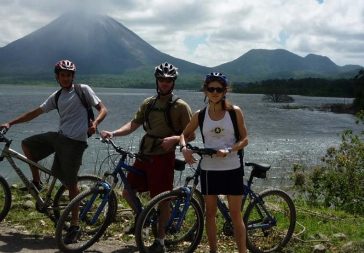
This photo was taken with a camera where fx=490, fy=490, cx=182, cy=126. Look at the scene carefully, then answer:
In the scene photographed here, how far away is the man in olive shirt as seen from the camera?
566 cm

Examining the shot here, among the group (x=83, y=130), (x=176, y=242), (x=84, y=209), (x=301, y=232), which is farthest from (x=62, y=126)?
(x=301, y=232)

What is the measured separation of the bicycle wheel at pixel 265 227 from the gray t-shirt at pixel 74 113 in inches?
90.7

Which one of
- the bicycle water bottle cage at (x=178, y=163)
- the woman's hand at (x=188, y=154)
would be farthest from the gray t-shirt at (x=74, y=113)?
the woman's hand at (x=188, y=154)

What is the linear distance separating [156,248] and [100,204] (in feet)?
2.83

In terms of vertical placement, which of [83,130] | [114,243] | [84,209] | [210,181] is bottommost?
[114,243]

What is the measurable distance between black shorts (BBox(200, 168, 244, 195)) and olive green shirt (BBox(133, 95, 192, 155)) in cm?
81

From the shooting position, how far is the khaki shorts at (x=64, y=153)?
20.2ft

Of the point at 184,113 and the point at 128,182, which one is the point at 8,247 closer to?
the point at 128,182

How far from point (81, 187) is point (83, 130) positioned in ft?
3.97

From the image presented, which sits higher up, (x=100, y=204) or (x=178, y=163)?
(x=178, y=163)

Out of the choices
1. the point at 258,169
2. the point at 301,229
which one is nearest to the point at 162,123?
the point at 258,169

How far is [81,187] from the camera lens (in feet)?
23.2

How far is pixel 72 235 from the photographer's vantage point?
5828mm

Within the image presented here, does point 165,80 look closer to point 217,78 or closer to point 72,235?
point 217,78
